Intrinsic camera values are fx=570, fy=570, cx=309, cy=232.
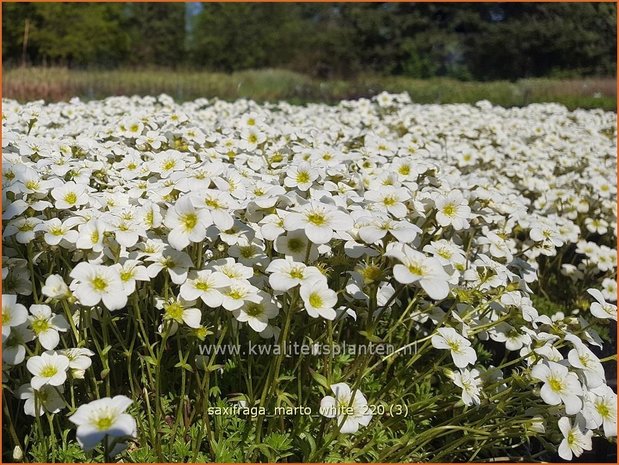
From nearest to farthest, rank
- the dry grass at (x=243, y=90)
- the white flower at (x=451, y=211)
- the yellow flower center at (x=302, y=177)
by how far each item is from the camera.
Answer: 1. the white flower at (x=451, y=211)
2. the yellow flower center at (x=302, y=177)
3. the dry grass at (x=243, y=90)

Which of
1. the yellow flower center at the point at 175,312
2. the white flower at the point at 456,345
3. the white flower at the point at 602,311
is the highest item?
the yellow flower center at the point at 175,312

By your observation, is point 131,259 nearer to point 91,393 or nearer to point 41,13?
point 91,393

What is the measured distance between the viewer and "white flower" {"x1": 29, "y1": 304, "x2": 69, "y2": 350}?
1575 mm

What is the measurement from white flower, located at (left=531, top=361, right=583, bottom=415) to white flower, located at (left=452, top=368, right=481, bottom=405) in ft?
0.78

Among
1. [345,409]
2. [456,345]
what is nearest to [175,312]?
[345,409]

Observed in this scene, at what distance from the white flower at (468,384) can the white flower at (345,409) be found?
1.11ft

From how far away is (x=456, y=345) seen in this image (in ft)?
6.13

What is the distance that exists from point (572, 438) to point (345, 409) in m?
0.71

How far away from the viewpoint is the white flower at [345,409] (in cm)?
164

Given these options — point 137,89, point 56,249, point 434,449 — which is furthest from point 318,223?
point 137,89

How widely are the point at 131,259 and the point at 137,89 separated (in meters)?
9.64

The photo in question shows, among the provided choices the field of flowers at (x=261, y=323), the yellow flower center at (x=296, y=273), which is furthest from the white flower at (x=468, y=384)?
the yellow flower center at (x=296, y=273)

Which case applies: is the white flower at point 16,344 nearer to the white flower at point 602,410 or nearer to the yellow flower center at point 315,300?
the yellow flower center at point 315,300

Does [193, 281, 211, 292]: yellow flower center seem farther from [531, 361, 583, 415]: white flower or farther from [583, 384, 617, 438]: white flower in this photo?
[583, 384, 617, 438]: white flower
